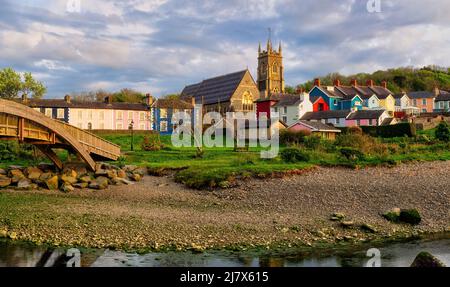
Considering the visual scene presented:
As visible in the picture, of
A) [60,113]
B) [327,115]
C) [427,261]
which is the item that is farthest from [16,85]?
[427,261]

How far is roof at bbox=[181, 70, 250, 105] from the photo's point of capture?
337 feet

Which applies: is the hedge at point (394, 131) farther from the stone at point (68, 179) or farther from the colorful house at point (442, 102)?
the colorful house at point (442, 102)

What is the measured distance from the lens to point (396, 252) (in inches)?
805

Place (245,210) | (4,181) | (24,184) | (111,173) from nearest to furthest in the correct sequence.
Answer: (245,210) → (24,184) → (4,181) → (111,173)

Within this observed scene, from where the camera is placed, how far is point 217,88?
352 ft

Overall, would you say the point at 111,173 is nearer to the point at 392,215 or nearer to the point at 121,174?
the point at 121,174

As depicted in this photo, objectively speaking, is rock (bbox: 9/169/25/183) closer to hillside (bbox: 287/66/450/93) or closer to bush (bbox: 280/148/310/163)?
bush (bbox: 280/148/310/163)

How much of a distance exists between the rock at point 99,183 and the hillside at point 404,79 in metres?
95.3

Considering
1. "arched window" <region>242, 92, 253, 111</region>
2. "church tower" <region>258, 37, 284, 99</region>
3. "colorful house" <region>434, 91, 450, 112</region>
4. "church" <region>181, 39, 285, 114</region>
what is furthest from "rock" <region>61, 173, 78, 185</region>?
"church tower" <region>258, 37, 284, 99</region>

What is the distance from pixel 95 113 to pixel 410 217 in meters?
59.9

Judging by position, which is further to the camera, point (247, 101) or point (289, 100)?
point (247, 101)

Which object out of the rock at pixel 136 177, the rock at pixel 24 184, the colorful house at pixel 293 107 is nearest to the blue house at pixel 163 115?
the colorful house at pixel 293 107

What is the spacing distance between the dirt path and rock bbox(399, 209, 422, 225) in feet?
1.13
